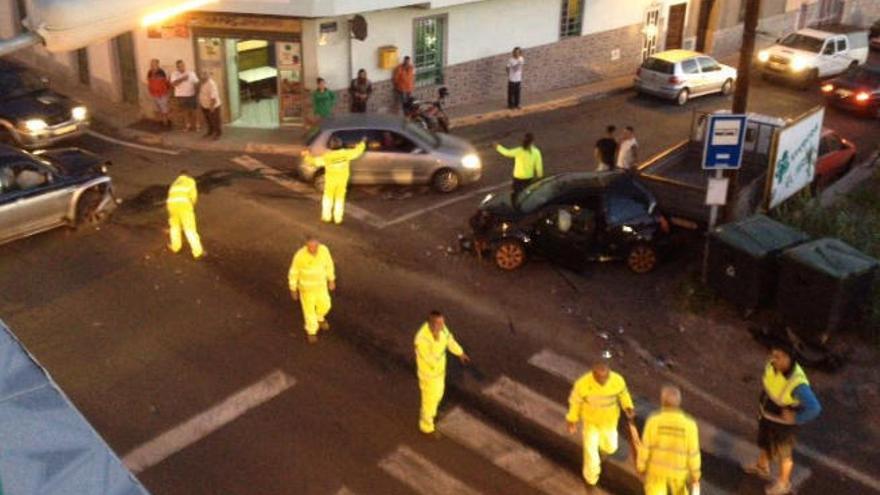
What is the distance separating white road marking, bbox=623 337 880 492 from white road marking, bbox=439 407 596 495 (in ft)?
8.16

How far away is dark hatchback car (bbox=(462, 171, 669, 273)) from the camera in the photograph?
1412 cm

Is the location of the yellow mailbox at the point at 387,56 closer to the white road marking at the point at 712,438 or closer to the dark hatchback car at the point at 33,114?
the dark hatchback car at the point at 33,114

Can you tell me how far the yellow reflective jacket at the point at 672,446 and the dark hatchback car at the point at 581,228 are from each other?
19.3 ft

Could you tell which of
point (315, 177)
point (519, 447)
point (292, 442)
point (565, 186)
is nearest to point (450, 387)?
point (519, 447)

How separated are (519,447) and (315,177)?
8645 millimetres

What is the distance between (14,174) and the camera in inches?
579

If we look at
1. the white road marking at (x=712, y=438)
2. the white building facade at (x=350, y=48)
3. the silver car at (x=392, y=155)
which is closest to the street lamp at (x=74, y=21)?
the white road marking at (x=712, y=438)

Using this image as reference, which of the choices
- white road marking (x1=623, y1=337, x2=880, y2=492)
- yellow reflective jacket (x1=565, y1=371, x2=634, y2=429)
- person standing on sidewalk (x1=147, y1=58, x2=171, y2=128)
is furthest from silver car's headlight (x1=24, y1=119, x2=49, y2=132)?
yellow reflective jacket (x1=565, y1=371, x2=634, y2=429)

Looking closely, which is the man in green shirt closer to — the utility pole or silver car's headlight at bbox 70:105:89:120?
silver car's headlight at bbox 70:105:89:120

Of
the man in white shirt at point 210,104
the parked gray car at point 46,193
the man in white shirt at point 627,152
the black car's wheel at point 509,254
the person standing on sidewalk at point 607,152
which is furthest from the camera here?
the man in white shirt at point 210,104

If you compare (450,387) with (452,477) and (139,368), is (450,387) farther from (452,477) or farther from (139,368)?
(139,368)

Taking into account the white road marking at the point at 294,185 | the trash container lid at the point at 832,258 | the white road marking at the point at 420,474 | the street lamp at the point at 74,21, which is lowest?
the white road marking at the point at 420,474

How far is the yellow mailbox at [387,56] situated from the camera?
21.7 m

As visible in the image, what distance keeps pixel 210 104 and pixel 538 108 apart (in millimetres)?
8559
